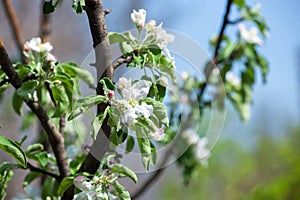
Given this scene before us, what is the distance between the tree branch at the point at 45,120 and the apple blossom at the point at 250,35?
2.60ft

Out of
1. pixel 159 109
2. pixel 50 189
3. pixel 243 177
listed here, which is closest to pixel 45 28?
pixel 50 189

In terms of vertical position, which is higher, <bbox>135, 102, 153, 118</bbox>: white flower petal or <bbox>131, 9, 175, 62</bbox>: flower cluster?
<bbox>131, 9, 175, 62</bbox>: flower cluster

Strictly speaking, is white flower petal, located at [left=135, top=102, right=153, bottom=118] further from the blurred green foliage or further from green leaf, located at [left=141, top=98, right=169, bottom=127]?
the blurred green foliage

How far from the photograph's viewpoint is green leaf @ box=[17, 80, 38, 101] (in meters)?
0.82

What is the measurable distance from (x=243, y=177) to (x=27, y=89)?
277 cm

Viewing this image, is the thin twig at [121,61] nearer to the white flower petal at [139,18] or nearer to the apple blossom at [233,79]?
the white flower petal at [139,18]

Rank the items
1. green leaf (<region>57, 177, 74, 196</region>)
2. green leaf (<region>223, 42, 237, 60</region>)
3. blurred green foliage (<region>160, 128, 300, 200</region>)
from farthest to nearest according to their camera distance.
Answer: blurred green foliage (<region>160, 128, 300, 200</region>), green leaf (<region>223, 42, 237, 60</region>), green leaf (<region>57, 177, 74, 196</region>)

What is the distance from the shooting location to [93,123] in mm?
736

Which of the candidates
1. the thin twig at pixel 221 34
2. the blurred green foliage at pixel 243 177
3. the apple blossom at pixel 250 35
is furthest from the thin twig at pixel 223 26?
the blurred green foliage at pixel 243 177

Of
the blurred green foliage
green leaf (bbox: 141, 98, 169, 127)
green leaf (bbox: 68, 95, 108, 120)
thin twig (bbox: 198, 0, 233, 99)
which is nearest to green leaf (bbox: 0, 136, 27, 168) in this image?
green leaf (bbox: 68, 95, 108, 120)

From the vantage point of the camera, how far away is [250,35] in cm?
153

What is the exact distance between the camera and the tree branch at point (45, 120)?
0.83 m

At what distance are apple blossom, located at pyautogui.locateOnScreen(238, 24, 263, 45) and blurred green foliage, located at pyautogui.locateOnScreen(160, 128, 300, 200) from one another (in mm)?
Result: 1452

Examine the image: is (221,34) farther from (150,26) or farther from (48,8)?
(48,8)
